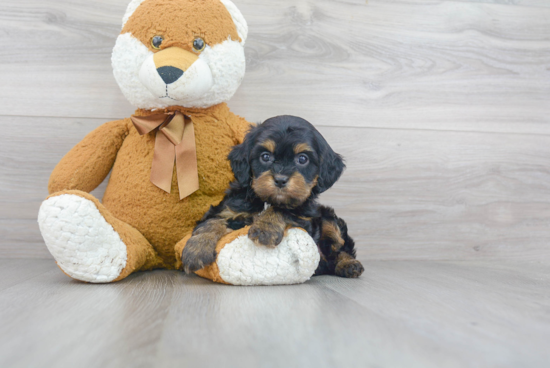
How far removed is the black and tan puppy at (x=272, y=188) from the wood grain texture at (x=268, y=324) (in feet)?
0.47

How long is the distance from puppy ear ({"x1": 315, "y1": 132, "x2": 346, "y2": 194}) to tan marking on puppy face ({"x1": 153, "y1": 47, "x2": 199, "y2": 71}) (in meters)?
0.50

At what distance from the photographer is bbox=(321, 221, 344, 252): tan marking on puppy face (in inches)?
64.1

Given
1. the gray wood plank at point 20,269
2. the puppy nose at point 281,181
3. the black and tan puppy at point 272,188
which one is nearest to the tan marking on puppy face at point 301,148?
the black and tan puppy at point 272,188

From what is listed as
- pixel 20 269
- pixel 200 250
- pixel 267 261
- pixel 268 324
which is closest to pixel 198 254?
pixel 200 250

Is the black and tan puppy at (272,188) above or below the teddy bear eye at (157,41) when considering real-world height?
below

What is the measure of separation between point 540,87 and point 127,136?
6.60 ft

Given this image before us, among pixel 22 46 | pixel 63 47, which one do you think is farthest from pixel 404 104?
pixel 22 46

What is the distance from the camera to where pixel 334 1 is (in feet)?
6.66

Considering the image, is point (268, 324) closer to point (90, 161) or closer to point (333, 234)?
point (333, 234)

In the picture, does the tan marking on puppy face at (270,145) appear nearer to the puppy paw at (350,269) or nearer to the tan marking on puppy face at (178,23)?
the tan marking on puppy face at (178,23)

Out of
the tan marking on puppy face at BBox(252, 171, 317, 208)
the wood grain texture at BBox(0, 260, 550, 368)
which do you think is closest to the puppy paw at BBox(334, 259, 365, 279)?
the wood grain texture at BBox(0, 260, 550, 368)

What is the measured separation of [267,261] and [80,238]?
0.55 m

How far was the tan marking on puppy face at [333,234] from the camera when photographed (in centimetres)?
163

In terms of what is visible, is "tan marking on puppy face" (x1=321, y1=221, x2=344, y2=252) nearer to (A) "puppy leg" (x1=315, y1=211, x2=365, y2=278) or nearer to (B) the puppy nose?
(A) "puppy leg" (x1=315, y1=211, x2=365, y2=278)
